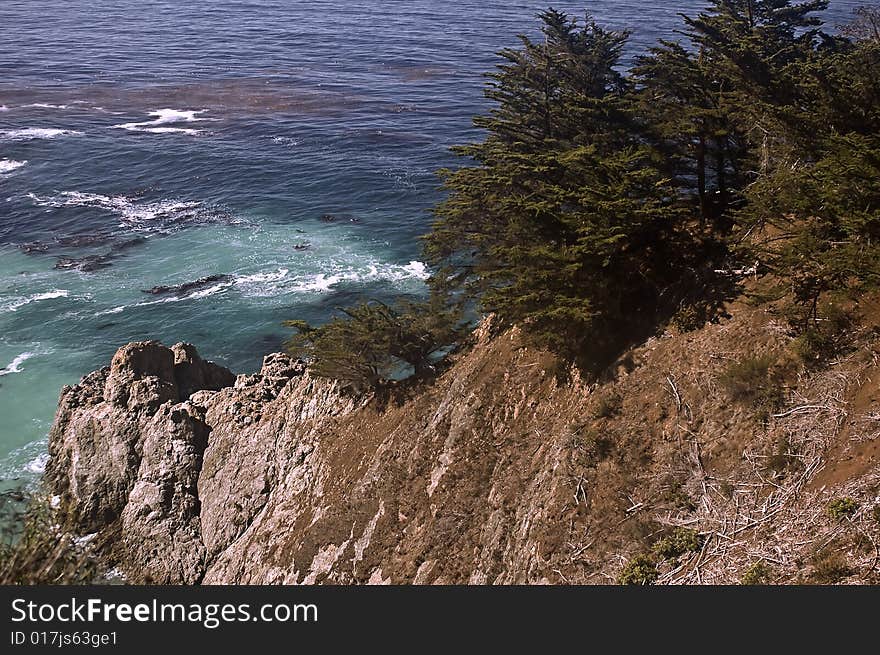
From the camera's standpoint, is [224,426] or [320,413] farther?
[224,426]

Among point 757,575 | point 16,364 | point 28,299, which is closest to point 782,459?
point 757,575

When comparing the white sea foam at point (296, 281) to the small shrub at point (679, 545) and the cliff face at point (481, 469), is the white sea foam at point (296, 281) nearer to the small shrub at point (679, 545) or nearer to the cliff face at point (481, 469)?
the cliff face at point (481, 469)

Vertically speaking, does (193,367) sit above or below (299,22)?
below

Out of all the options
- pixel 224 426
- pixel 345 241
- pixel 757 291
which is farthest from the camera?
pixel 345 241

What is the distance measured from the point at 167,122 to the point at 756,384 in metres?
99.8

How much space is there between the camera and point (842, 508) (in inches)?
578

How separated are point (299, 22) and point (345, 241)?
12899 centimetres

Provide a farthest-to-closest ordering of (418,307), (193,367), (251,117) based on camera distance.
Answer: (251,117) → (193,367) → (418,307)

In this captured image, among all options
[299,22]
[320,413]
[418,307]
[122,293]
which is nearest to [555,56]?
[418,307]

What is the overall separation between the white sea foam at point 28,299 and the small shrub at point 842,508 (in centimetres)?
5937

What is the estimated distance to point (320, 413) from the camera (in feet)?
115

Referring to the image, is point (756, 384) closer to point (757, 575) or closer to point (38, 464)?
point (757, 575)

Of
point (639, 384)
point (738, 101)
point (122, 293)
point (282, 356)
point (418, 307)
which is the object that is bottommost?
point (122, 293)

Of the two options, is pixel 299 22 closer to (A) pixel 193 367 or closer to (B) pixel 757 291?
(A) pixel 193 367
